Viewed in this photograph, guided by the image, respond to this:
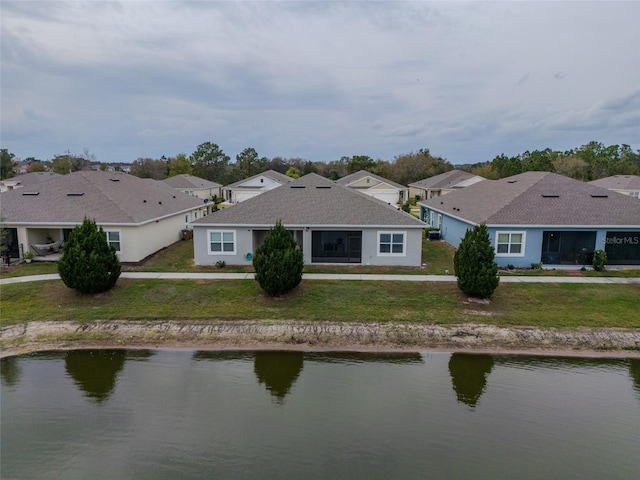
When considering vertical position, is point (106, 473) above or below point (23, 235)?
below

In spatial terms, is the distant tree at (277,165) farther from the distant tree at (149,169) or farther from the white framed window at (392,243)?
the white framed window at (392,243)

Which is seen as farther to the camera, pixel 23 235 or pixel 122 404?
pixel 23 235

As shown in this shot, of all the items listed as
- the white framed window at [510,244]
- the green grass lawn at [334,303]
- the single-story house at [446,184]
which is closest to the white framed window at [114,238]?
the green grass lawn at [334,303]

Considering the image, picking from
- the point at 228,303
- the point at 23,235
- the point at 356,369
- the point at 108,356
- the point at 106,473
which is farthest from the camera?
the point at 23,235

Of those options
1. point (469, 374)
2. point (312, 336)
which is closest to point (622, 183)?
point (469, 374)

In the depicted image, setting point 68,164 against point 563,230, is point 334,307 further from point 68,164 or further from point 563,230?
point 68,164

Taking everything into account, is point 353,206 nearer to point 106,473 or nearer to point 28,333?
point 28,333

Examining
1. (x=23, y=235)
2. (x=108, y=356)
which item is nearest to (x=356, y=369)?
(x=108, y=356)

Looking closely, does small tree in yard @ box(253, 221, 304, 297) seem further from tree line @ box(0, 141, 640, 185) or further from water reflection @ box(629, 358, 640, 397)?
tree line @ box(0, 141, 640, 185)
